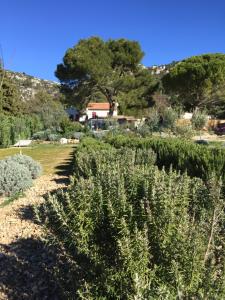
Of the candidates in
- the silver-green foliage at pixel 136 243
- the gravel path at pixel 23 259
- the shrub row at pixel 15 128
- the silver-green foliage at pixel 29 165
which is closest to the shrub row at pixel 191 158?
the gravel path at pixel 23 259

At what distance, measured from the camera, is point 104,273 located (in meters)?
2.78

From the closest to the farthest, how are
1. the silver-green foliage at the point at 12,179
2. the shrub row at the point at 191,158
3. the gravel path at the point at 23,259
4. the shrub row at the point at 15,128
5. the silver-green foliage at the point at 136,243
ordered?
the silver-green foliage at the point at 136,243 < the gravel path at the point at 23,259 < the shrub row at the point at 191,158 < the silver-green foliage at the point at 12,179 < the shrub row at the point at 15,128

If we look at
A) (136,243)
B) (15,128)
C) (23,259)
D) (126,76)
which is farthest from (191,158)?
(126,76)

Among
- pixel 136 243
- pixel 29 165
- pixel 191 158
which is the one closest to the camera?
pixel 136 243

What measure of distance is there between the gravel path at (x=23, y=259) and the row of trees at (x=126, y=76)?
28279 mm

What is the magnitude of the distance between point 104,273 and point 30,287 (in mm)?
1556

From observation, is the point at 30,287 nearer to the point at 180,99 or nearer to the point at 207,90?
the point at 207,90

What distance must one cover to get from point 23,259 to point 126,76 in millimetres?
32471

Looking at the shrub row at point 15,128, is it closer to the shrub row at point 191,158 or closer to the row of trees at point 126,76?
the row of trees at point 126,76

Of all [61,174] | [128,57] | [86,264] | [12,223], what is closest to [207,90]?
[128,57]

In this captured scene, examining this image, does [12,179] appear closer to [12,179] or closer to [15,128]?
[12,179]

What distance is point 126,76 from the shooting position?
35844mm

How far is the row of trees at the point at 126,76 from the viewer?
34.4 m

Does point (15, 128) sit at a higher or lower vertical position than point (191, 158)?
higher
